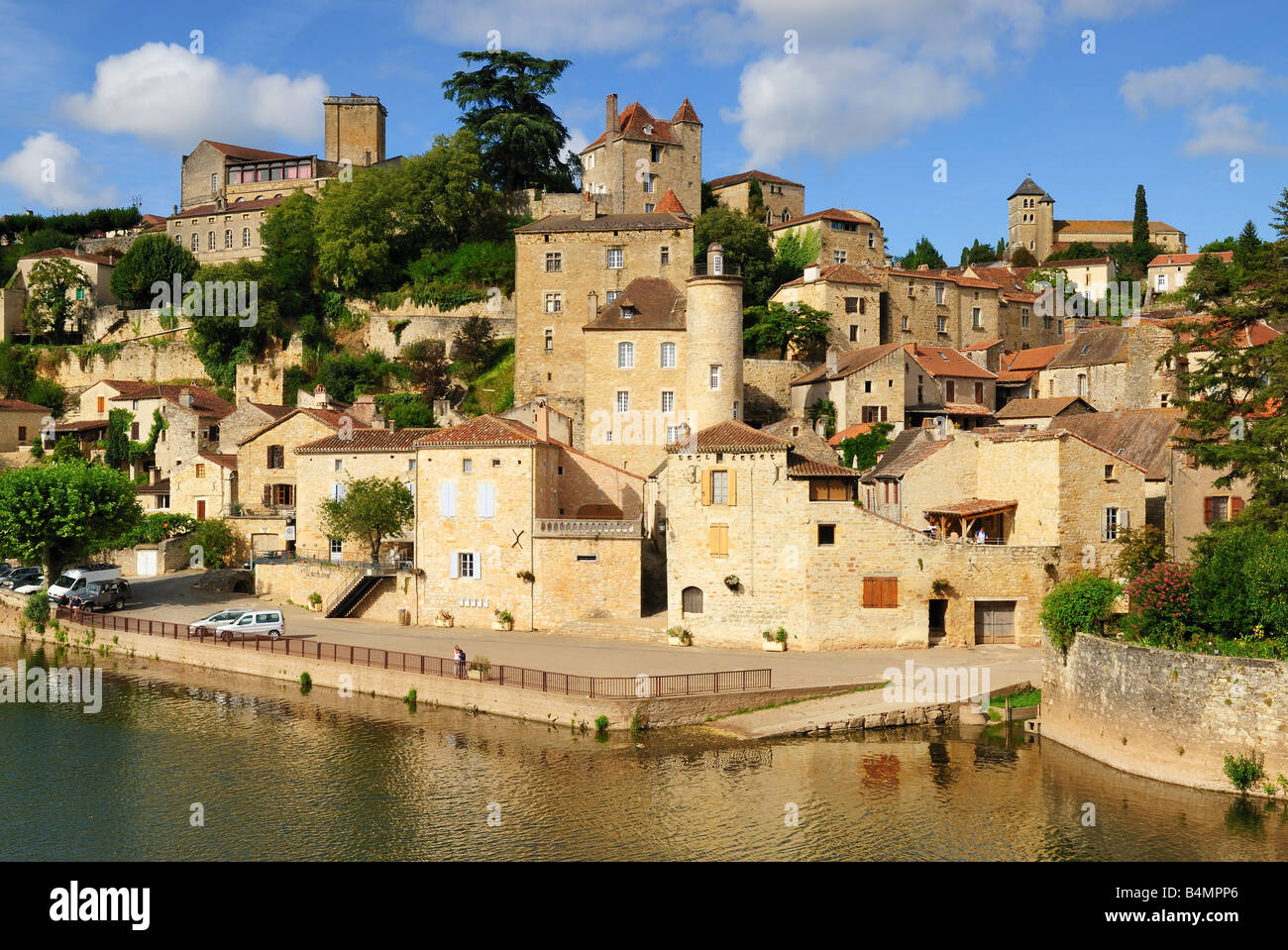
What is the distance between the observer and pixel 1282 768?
74.0 ft

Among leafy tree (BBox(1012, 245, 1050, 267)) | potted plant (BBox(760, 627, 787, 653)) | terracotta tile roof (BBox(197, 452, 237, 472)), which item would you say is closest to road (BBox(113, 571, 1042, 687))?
potted plant (BBox(760, 627, 787, 653))

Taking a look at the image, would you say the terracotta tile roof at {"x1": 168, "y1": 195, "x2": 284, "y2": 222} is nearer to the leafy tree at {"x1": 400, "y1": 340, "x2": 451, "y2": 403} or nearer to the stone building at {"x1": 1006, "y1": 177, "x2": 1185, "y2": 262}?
the leafy tree at {"x1": 400, "y1": 340, "x2": 451, "y2": 403}

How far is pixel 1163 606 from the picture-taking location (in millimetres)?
25641

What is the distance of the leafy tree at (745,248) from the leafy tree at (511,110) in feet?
41.5

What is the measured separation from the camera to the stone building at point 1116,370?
52.6 m

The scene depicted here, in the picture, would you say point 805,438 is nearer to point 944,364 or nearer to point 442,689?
point 944,364

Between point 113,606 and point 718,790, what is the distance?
2788 cm

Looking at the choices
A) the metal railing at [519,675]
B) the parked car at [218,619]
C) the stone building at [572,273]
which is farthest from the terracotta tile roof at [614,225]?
the metal railing at [519,675]

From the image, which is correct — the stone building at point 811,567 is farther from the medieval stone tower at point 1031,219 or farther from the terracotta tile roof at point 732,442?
the medieval stone tower at point 1031,219

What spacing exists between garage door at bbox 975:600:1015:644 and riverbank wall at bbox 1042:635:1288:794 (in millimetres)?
8082

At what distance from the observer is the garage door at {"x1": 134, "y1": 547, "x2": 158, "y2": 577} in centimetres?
4875

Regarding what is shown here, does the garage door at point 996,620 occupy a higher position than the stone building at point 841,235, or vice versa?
the stone building at point 841,235
